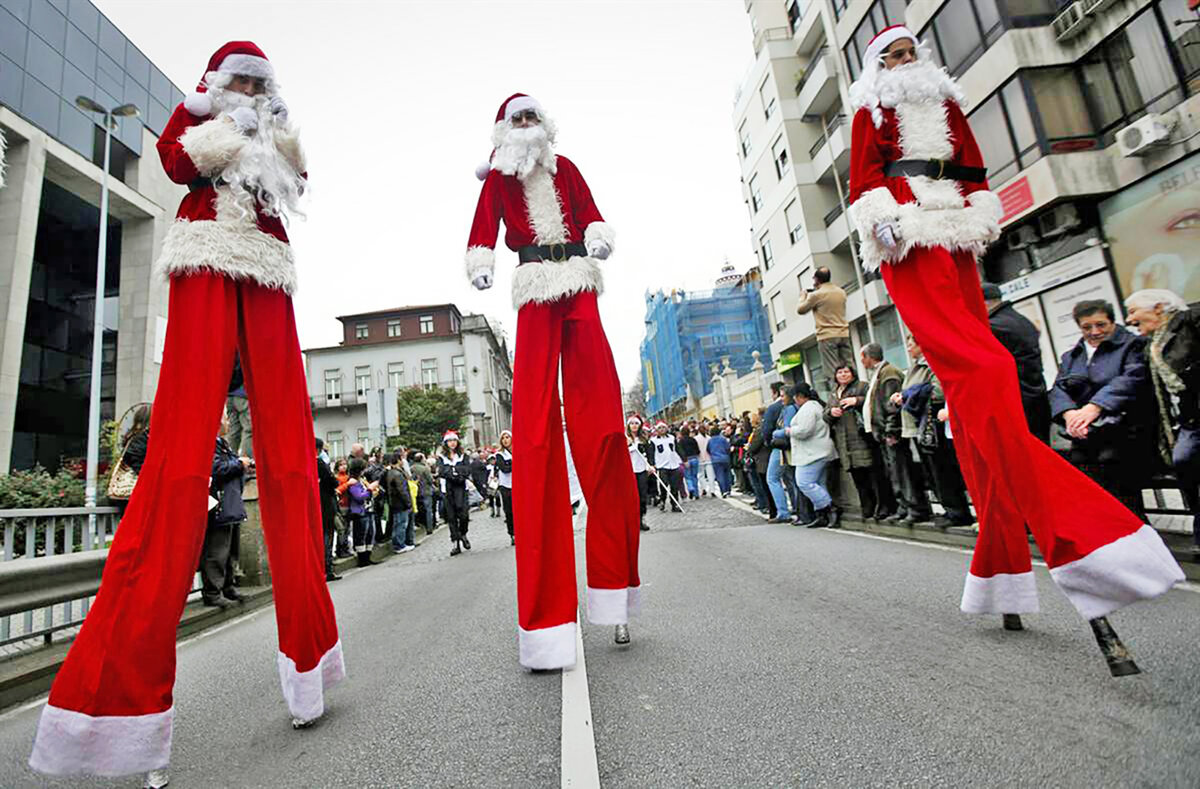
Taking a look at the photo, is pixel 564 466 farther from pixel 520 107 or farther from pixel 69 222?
pixel 69 222

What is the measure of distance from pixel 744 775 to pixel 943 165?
2502 mm

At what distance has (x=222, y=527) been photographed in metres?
5.95

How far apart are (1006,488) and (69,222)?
3304cm

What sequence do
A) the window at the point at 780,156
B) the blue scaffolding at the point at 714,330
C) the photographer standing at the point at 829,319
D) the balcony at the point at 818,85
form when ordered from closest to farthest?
1. the photographer standing at the point at 829,319
2. the balcony at the point at 818,85
3. the window at the point at 780,156
4. the blue scaffolding at the point at 714,330

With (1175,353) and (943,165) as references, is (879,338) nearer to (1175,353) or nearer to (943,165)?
(1175,353)

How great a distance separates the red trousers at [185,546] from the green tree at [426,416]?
42.6 metres

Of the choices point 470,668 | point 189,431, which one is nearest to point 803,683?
point 470,668

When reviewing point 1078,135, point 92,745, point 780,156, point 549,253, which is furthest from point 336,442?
point 92,745

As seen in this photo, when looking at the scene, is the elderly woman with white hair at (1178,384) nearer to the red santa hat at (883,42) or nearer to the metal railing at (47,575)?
the red santa hat at (883,42)

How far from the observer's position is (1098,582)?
196cm

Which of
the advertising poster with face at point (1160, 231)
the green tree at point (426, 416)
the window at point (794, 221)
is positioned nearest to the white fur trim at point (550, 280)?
the advertising poster with face at point (1160, 231)

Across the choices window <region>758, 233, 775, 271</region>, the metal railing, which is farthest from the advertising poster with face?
window <region>758, 233, 775, 271</region>

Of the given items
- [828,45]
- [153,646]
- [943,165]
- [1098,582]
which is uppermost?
[828,45]

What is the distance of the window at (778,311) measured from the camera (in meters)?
29.3
